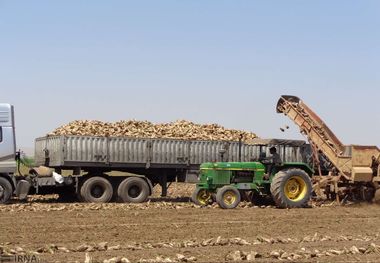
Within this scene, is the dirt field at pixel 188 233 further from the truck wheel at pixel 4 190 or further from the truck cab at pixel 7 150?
the truck cab at pixel 7 150

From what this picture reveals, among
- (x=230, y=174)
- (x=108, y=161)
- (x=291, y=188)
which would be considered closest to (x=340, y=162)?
(x=291, y=188)

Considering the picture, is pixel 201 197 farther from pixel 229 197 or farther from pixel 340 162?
pixel 340 162

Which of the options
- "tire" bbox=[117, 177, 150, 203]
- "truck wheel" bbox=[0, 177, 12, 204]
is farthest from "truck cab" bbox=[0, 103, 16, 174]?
"tire" bbox=[117, 177, 150, 203]

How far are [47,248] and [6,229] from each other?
3.17 meters

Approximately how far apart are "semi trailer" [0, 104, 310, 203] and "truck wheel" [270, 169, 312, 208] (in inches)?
46.5

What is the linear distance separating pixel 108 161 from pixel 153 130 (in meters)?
2.55

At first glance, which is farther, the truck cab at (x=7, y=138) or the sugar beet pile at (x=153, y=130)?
the sugar beet pile at (x=153, y=130)

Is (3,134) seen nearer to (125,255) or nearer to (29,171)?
(29,171)

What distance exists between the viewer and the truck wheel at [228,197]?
18.4 meters


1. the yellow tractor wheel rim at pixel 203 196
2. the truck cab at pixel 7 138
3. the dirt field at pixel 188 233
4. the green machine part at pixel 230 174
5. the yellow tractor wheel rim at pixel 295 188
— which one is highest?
the truck cab at pixel 7 138

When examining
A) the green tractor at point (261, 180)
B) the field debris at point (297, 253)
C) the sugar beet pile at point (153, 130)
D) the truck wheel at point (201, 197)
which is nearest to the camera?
the field debris at point (297, 253)

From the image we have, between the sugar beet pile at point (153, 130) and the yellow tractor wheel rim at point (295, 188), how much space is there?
327 centimetres

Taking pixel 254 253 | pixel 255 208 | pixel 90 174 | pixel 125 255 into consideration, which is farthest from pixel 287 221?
pixel 90 174

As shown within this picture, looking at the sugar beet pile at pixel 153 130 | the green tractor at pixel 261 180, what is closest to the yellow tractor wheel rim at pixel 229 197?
the green tractor at pixel 261 180
